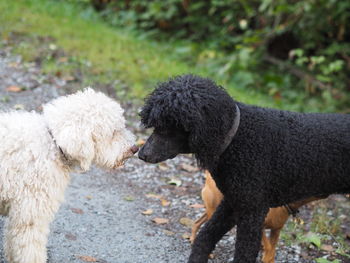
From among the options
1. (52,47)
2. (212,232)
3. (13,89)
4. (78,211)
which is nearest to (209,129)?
(212,232)

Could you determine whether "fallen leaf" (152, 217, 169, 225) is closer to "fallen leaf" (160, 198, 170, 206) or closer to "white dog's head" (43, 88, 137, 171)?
"fallen leaf" (160, 198, 170, 206)

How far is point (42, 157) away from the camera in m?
3.42

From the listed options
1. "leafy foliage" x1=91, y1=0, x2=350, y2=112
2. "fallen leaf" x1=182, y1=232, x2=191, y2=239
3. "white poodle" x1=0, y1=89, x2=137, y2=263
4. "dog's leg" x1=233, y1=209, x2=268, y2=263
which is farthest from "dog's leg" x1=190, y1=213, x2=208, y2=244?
"leafy foliage" x1=91, y1=0, x2=350, y2=112

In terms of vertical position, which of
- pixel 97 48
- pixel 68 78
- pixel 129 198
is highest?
pixel 68 78

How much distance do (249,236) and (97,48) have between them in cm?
634

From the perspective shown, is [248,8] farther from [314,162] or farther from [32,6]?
[314,162]

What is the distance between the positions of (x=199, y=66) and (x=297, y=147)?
21.3ft

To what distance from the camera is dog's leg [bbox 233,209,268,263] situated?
371cm

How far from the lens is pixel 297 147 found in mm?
3738

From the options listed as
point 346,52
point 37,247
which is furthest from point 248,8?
Answer: point 37,247

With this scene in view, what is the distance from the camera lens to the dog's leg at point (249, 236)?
3.71 m

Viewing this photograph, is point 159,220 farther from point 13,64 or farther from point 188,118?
point 13,64

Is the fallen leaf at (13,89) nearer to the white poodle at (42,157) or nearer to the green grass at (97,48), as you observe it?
the green grass at (97,48)

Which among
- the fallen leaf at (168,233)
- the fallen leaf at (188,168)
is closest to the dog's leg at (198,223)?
the fallen leaf at (168,233)
